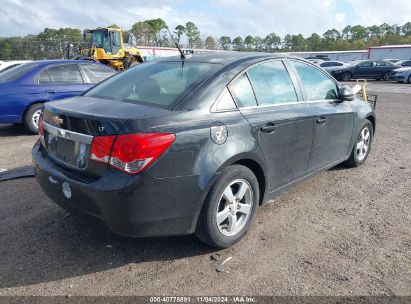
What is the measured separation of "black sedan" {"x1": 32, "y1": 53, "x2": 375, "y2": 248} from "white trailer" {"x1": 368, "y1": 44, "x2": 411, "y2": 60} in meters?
50.2

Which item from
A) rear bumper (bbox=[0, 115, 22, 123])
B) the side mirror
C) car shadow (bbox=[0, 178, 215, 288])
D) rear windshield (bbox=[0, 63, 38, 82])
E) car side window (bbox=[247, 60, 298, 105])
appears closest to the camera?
car shadow (bbox=[0, 178, 215, 288])

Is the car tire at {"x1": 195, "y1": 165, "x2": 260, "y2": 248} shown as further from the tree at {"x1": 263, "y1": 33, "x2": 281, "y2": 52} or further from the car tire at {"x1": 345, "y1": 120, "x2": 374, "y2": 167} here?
the tree at {"x1": 263, "y1": 33, "x2": 281, "y2": 52}

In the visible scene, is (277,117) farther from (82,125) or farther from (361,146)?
(361,146)

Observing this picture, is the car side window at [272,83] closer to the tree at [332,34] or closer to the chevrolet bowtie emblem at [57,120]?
the chevrolet bowtie emblem at [57,120]

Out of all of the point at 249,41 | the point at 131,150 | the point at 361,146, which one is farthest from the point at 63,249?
the point at 249,41

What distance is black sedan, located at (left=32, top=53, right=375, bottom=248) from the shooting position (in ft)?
8.64

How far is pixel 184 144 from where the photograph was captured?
9.00ft

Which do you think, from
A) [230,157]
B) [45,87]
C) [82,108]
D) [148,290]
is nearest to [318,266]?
[230,157]

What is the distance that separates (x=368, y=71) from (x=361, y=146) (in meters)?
26.6

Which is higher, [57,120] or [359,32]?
[359,32]

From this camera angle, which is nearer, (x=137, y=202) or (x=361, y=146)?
(x=137, y=202)

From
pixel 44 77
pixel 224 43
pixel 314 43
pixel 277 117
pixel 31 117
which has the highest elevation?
pixel 314 43

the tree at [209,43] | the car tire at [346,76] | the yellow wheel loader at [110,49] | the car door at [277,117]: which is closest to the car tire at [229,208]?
the car door at [277,117]

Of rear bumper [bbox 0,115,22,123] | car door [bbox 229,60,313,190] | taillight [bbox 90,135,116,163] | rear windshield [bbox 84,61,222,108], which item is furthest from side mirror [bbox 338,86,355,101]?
rear bumper [bbox 0,115,22,123]
